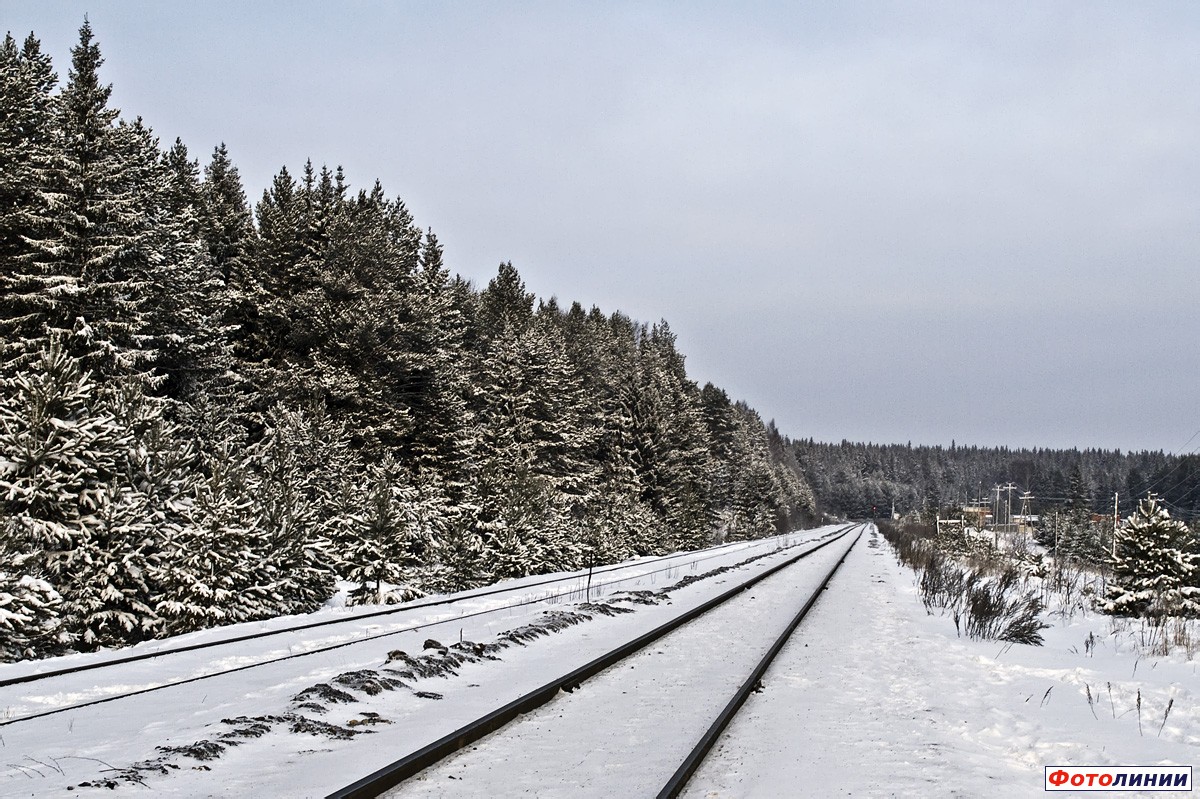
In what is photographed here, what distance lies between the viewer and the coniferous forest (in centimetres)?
1295

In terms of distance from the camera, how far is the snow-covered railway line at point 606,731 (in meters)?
5.55

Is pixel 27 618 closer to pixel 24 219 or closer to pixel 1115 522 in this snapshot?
pixel 24 219

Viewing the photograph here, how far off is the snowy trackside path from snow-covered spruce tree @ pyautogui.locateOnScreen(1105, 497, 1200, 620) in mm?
8218

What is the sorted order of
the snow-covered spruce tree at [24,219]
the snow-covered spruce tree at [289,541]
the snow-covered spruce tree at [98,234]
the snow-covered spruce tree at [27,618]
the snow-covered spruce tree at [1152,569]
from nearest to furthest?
the snow-covered spruce tree at [27,618] → the snow-covered spruce tree at [289,541] → the snow-covered spruce tree at [1152,569] → the snow-covered spruce tree at [24,219] → the snow-covered spruce tree at [98,234]

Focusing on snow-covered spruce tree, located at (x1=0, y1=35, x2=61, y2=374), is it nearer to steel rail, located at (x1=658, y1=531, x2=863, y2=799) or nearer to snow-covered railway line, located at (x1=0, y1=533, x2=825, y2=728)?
snow-covered railway line, located at (x1=0, y1=533, x2=825, y2=728)

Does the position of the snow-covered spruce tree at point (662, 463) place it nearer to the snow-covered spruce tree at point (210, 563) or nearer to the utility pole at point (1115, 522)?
the utility pole at point (1115, 522)

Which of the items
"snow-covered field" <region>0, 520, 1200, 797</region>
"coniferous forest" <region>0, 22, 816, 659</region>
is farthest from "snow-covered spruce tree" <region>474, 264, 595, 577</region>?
"snow-covered field" <region>0, 520, 1200, 797</region>

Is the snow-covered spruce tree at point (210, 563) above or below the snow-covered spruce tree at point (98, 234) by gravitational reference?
below

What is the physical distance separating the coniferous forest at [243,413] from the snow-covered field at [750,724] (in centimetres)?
359

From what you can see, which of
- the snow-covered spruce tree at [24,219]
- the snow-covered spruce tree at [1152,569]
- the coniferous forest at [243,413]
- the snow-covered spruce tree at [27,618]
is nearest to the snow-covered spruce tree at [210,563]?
the coniferous forest at [243,413]

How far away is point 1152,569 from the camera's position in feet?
63.8

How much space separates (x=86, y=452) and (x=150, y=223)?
14069 millimetres

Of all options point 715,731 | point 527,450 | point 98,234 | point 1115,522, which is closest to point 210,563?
point 715,731

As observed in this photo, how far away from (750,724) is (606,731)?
1.41 meters
